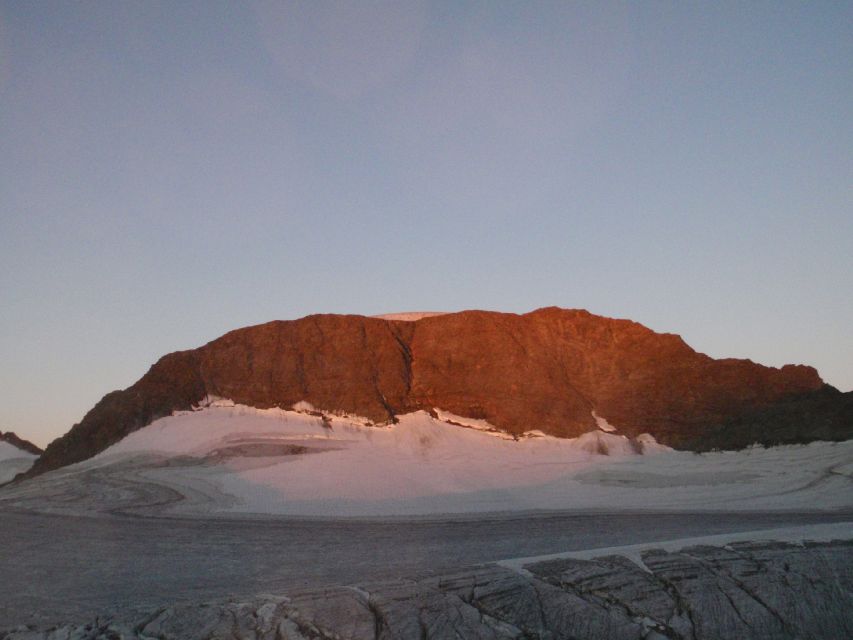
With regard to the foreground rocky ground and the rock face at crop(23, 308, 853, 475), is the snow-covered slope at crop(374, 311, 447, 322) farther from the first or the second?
the foreground rocky ground

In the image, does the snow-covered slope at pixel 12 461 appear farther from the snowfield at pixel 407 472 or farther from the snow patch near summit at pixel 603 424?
the snow patch near summit at pixel 603 424

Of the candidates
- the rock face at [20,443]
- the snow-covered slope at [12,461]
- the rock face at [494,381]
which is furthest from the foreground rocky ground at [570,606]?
the rock face at [20,443]

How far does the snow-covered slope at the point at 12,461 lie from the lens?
33594 millimetres

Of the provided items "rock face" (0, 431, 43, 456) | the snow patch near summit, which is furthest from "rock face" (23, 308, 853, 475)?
"rock face" (0, 431, 43, 456)

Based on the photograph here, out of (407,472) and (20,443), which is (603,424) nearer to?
(407,472)

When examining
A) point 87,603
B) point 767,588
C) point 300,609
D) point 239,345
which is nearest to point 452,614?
point 300,609

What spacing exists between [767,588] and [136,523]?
11.2 metres

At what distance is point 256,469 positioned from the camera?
20562 mm

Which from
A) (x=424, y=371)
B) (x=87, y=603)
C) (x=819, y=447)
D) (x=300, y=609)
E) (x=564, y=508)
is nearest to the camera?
(x=300, y=609)

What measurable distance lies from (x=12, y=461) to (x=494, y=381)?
84.7 feet

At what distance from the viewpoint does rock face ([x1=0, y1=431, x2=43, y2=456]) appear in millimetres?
38188

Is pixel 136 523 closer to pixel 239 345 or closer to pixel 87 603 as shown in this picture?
pixel 87 603

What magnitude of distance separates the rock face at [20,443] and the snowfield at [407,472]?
58.0ft

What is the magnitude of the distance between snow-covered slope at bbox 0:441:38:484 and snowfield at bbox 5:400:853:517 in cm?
1329
